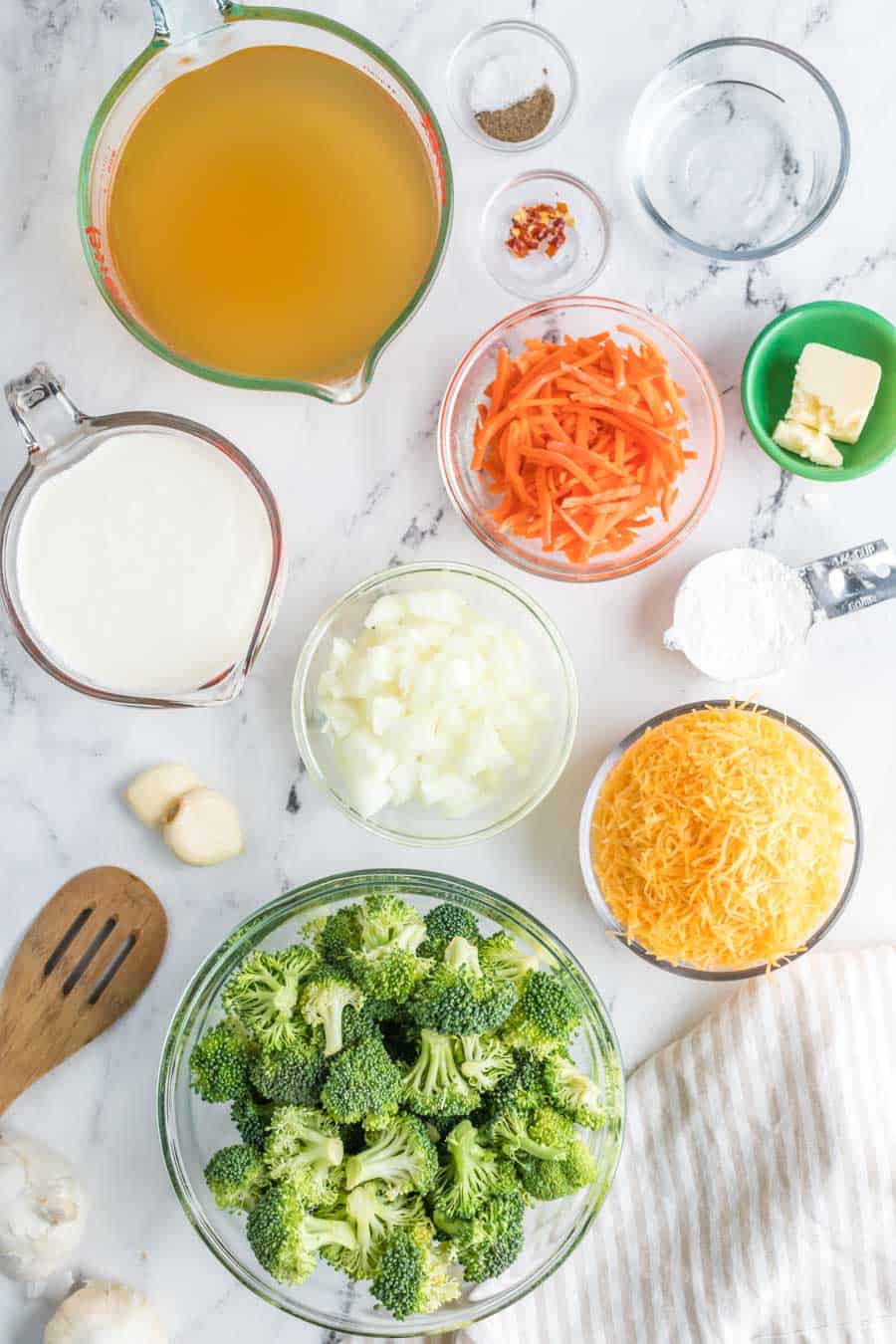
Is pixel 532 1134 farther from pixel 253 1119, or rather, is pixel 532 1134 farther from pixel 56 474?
pixel 56 474

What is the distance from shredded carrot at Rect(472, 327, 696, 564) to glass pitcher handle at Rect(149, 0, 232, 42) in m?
0.67

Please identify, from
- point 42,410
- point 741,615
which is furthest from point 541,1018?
point 42,410

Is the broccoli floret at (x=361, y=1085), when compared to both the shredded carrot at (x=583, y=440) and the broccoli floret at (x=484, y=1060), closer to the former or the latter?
the broccoli floret at (x=484, y=1060)

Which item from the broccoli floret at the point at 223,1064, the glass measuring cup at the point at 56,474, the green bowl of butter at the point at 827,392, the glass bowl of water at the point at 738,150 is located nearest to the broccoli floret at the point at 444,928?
the broccoli floret at the point at 223,1064

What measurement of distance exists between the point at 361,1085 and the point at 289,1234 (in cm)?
24

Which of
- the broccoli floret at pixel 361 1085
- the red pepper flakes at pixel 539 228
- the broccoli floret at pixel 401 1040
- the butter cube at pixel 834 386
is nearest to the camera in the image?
the broccoli floret at pixel 361 1085

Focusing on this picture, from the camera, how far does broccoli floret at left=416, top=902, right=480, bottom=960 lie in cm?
184

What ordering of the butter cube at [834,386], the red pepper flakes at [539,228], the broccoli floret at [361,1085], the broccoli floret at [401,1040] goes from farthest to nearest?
the red pepper flakes at [539,228] < the butter cube at [834,386] < the broccoli floret at [401,1040] < the broccoli floret at [361,1085]

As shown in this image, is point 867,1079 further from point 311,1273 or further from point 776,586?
point 311,1273

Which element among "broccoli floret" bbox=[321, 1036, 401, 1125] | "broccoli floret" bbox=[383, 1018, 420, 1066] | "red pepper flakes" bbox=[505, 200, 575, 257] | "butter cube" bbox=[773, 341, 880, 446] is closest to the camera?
"broccoli floret" bbox=[321, 1036, 401, 1125]

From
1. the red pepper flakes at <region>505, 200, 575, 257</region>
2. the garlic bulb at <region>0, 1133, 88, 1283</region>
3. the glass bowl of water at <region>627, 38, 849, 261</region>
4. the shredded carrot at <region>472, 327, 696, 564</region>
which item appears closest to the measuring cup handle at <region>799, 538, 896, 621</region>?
the shredded carrot at <region>472, 327, 696, 564</region>

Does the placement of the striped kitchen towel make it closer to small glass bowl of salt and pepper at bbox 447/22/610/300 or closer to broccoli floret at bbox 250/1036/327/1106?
broccoli floret at bbox 250/1036/327/1106

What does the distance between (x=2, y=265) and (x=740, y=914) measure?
1672 mm

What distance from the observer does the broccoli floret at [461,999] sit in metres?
1.73
